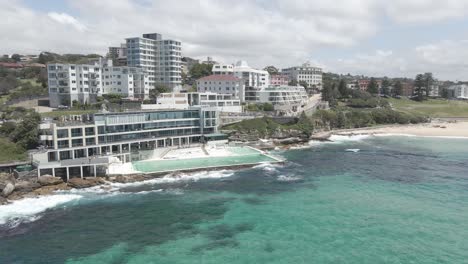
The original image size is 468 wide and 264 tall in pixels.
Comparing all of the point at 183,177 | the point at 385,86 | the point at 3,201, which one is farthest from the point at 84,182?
the point at 385,86

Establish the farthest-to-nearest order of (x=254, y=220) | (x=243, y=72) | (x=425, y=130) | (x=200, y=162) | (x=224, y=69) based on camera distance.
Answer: (x=224, y=69), (x=243, y=72), (x=425, y=130), (x=200, y=162), (x=254, y=220)

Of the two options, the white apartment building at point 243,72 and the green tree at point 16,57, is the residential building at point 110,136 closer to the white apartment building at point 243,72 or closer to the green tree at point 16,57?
the white apartment building at point 243,72

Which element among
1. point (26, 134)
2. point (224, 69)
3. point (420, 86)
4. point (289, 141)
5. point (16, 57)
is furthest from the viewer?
point (16, 57)

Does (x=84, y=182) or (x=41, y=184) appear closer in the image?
(x=41, y=184)

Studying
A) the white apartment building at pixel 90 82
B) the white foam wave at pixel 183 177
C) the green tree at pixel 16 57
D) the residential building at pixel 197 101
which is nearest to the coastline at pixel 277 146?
the white foam wave at pixel 183 177

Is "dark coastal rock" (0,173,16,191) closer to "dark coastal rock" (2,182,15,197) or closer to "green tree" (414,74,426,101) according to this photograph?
"dark coastal rock" (2,182,15,197)

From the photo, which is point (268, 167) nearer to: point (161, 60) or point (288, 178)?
point (288, 178)

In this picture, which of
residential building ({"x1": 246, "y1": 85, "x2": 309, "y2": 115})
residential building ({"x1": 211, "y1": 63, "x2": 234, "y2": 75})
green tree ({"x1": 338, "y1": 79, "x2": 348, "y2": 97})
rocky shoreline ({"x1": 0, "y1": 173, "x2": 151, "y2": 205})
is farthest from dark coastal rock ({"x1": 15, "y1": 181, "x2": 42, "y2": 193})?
green tree ({"x1": 338, "y1": 79, "x2": 348, "y2": 97})
